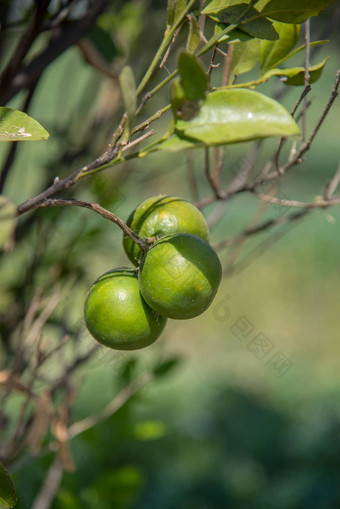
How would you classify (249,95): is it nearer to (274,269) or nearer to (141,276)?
(141,276)

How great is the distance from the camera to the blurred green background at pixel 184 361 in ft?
4.62

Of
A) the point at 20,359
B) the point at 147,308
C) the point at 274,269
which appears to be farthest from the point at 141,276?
the point at 274,269

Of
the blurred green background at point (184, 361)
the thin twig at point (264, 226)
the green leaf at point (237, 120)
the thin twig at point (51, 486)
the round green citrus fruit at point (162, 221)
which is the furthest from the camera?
the blurred green background at point (184, 361)

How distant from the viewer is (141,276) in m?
0.67

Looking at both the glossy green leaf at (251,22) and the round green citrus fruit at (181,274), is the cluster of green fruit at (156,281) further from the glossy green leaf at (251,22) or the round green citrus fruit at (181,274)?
the glossy green leaf at (251,22)

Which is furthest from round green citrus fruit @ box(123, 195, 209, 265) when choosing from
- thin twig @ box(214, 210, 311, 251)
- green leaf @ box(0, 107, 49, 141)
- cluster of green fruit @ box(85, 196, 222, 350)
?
thin twig @ box(214, 210, 311, 251)

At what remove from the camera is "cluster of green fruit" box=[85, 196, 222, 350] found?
640 millimetres

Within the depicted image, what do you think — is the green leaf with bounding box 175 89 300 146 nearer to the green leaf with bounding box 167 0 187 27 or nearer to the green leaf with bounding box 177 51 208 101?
the green leaf with bounding box 177 51 208 101

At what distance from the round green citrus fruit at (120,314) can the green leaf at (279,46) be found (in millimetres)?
297

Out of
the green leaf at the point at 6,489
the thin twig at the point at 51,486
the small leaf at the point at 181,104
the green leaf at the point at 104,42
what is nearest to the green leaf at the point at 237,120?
the small leaf at the point at 181,104

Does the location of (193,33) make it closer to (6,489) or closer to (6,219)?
(6,219)

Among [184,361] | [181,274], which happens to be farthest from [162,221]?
[184,361]

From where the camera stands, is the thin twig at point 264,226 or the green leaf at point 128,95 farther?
the thin twig at point 264,226

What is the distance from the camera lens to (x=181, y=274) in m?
0.64
